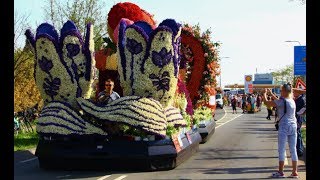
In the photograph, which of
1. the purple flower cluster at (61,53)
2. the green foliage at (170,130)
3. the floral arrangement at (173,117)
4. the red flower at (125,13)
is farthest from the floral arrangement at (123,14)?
the green foliage at (170,130)

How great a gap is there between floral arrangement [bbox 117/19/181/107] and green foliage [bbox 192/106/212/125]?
4294 mm

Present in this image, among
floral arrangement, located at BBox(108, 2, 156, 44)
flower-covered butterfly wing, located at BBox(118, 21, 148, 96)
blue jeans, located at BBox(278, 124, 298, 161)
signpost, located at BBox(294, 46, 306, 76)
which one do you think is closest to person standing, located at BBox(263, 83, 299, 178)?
blue jeans, located at BBox(278, 124, 298, 161)

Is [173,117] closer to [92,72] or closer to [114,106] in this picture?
[114,106]

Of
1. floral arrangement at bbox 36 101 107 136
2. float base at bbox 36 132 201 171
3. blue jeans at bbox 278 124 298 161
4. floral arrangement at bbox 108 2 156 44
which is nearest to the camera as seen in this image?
blue jeans at bbox 278 124 298 161

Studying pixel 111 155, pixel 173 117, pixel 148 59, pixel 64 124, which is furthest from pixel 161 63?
pixel 64 124

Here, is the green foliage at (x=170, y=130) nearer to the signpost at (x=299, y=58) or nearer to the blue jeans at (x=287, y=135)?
the blue jeans at (x=287, y=135)

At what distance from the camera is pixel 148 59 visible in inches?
448

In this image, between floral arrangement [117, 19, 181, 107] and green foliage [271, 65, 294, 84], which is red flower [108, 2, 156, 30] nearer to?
floral arrangement [117, 19, 181, 107]

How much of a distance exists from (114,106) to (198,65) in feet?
22.5

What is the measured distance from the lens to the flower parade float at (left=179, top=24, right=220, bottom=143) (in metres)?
17.1

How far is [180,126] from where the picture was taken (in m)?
11.9
